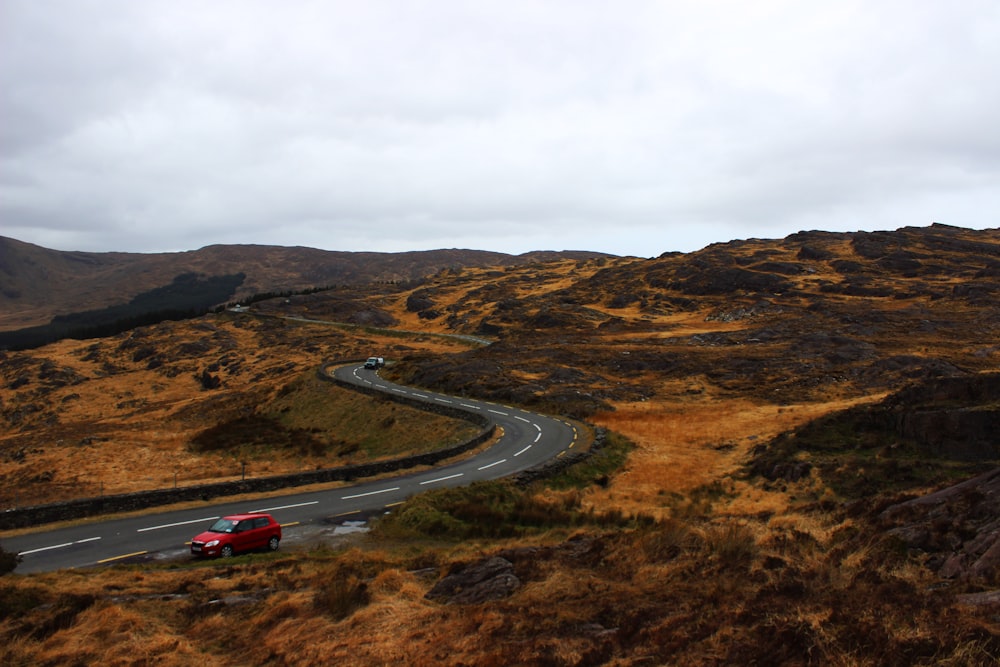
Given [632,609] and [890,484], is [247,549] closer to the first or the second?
[632,609]

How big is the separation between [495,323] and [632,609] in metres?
80.0

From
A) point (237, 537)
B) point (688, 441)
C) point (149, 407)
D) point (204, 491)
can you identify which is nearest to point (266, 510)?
point (204, 491)

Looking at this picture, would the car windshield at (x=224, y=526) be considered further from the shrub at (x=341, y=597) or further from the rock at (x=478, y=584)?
the rock at (x=478, y=584)

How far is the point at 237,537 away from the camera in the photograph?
17047mm

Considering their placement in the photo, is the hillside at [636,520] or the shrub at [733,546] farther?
the shrub at [733,546]

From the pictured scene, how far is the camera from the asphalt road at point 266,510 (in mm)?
16797

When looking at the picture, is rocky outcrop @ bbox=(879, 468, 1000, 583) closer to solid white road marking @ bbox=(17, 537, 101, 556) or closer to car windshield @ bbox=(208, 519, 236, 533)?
car windshield @ bbox=(208, 519, 236, 533)

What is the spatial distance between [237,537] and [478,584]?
27.8 ft

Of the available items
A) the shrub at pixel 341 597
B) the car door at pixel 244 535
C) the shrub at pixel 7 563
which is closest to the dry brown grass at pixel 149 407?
the car door at pixel 244 535

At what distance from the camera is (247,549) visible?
1712 cm

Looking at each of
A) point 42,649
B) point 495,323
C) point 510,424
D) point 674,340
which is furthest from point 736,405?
point 495,323

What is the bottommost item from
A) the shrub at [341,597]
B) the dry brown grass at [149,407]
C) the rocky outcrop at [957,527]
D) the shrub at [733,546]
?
the dry brown grass at [149,407]

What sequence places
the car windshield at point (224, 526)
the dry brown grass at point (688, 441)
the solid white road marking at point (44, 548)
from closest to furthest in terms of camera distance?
1. the solid white road marking at point (44, 548)
2. the car windshield at point (224, 526)
3. the dry brown grass at point (688, 441)

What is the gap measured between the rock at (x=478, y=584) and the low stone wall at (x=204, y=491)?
1381 cm
